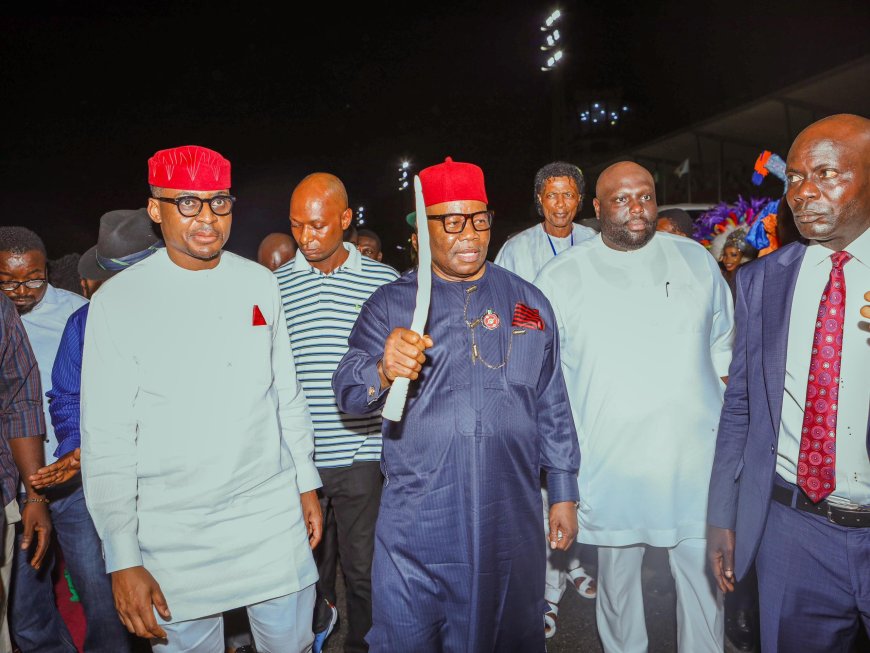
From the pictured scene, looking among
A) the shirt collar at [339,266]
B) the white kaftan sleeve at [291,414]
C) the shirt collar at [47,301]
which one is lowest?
the white kaftan sleeve at [291,414]

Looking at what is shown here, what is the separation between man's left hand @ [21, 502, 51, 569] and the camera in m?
2.99

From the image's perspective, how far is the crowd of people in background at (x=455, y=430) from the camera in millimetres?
2365

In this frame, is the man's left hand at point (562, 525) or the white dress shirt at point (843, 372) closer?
the white dress shirt at point (843, 372)

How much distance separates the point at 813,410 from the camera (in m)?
2.33

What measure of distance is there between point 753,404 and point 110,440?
248cm

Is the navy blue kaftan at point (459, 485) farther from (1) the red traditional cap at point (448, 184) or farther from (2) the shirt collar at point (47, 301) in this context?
(2) the shirt collar at point (47, 301)

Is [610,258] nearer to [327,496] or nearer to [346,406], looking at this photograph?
[346,406]

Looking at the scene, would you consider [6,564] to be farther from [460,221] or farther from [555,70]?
[555,70]

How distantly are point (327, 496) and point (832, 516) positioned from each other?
2432 mm

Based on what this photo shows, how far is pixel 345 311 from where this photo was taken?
3646 mm

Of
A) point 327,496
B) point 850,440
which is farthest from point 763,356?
point 327,496

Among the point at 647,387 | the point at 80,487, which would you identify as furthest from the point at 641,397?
the point at 80,487

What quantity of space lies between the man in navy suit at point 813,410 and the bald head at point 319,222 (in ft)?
7.33

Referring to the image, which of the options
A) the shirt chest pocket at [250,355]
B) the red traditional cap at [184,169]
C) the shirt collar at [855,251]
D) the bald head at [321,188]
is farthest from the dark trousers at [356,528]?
the shirt collar at [855,251]
